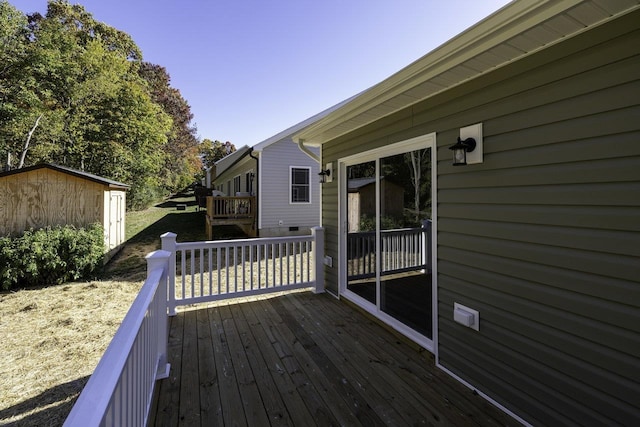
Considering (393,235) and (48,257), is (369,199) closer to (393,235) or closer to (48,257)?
(393,235)

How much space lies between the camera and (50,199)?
20.5 feet

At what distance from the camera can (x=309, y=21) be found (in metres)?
6.04

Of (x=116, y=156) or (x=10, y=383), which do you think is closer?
(x=10, y=383)

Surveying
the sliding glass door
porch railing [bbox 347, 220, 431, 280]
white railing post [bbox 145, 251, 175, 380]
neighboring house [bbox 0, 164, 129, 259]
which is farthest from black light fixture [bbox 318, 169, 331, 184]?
neighboring house [bbox 0, 164, 129, 259]

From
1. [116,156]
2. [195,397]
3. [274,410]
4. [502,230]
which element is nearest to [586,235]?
[502,230]

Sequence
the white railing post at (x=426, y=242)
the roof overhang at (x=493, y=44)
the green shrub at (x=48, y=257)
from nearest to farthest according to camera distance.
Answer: the roof overhang at (x=493, y=44)
the white railing post at (x=426, y=242)
the green shrub at (x=48, y=257)

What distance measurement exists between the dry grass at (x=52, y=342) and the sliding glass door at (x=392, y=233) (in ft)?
10.0

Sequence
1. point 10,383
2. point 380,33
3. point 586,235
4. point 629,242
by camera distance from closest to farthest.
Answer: point 629,242 < point 586,235 < point 10,383 < point 380,33

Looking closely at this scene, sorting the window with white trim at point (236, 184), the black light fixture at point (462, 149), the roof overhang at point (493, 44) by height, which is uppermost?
the window with white trim at point (236, 184)

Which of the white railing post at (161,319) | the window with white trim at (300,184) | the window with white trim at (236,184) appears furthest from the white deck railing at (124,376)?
the window with white trim at (236,184)

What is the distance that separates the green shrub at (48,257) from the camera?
5180mm

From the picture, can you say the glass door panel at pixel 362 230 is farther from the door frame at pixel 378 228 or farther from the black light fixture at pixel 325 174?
the black light fixture at pixel 325 174

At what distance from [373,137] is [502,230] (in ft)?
6.16

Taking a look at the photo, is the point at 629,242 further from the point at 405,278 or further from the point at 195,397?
the point at 195,397
